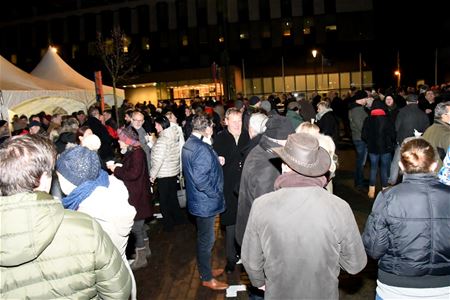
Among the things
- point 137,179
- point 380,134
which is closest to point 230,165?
point 137,179

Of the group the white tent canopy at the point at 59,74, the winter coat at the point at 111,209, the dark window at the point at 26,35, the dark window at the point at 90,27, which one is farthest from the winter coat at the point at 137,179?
the dark window at the point at 26,35

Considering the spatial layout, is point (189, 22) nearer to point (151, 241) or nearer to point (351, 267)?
point (151, 241)

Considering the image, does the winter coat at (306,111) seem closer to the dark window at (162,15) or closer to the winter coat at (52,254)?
the winter coat at (52,254)

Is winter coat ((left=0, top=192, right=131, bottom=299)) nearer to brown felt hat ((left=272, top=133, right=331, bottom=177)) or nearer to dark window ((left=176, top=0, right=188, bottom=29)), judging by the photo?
brown felt hat ((left=272, top=133, right=331, bottom=177))

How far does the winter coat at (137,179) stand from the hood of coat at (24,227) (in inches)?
150

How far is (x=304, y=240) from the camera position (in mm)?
2625

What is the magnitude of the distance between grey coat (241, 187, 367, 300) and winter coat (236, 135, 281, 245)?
1075 millimetres

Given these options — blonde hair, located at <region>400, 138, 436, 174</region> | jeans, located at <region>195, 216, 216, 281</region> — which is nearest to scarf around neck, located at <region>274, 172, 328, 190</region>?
blonde hair, located at <region>400, 138, 436, 174</region>

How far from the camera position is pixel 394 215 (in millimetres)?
3072

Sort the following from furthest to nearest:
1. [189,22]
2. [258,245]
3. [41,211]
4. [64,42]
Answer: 1. [64,42]
2. [189,22]
3. [258,245]
4. [41,211]

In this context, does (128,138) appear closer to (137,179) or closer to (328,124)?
(137,179)

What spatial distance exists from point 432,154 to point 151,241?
17.3ft

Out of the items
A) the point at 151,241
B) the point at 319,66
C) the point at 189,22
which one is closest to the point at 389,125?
the point at 151,241

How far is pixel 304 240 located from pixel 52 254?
4.64 feet
